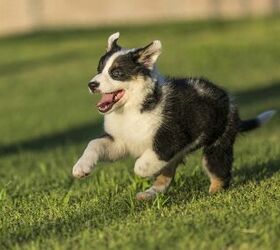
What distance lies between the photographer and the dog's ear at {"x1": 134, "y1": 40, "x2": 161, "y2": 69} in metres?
7.18

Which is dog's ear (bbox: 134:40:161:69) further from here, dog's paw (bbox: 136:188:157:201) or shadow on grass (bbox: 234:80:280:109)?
shadow on grass (bbox: 234:80:280:109)

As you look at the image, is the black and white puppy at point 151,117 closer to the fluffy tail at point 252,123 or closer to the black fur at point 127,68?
the black fur at point 127,68

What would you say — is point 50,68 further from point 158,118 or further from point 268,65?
point 158,118

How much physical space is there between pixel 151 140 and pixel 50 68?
21619mm

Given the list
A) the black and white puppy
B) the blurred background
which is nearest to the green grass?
the black and white puppy

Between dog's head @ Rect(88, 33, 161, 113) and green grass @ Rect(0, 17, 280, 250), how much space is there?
80 centimetres

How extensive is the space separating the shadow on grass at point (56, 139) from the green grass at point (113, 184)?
0.06 feet

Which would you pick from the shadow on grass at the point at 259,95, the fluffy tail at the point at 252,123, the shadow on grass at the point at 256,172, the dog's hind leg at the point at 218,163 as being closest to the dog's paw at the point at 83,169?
the dog's hind leg at the point at 218,163

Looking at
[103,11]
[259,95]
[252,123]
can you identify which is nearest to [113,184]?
[252,123]

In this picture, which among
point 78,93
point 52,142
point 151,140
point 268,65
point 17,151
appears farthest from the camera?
point 268,65

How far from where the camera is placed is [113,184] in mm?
8047

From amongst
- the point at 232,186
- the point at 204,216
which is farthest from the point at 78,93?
the point at 204,216

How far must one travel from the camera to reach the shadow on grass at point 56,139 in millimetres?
14023

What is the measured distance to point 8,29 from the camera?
4209 centimetres
